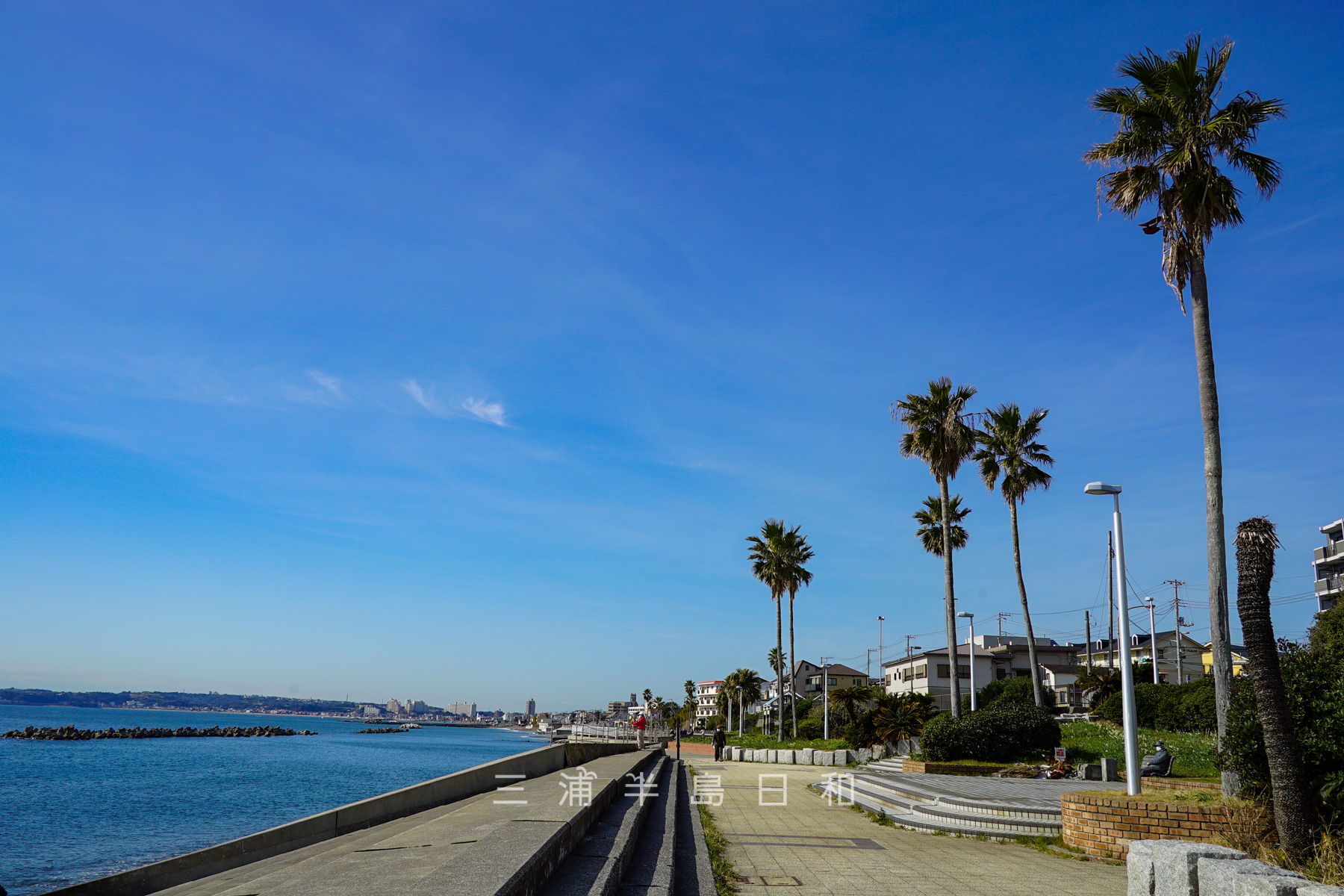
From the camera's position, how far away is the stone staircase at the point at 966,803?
44.5ft

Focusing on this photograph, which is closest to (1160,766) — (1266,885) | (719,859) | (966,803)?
(966,803)

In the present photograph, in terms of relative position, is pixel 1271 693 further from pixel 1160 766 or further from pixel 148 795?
pixel 148 795

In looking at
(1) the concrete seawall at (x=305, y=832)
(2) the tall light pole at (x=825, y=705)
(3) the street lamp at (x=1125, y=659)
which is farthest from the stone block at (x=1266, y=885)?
(2) the tall light pole at (x=825, y=705)

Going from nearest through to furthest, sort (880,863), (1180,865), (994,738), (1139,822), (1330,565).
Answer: (1180,865) < (1139,822) < (880,863) < (994,738) < (1330,565)

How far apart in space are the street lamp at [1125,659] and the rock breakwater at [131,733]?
133 metres

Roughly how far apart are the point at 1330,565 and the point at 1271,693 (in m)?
76.2

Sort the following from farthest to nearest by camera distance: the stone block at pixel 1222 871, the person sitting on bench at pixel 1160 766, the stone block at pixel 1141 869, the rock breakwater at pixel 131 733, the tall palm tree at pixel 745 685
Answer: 1. the rock breakwater at pixel 131 733
2. the tall palm tree at pixel 745 685
3. the person sitting on bench at pixel 1160 766
4. the stone block at pixel 1141 869
5. the stone block at pixel 1222 871

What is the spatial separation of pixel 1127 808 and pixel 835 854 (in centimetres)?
407

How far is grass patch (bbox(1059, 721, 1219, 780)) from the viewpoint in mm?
21109

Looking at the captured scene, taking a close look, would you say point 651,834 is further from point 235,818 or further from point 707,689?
point 707,689

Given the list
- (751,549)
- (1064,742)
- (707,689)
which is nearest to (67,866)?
(1064,742)

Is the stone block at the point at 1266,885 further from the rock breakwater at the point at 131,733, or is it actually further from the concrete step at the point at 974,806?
the rock breakwater at the point at 131,733

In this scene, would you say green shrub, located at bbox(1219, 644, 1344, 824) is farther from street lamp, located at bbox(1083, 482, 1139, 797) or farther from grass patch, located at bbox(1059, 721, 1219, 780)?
grass patch, located at bbox(1059, 721, 1219, 780)

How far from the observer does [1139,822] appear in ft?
35.9
